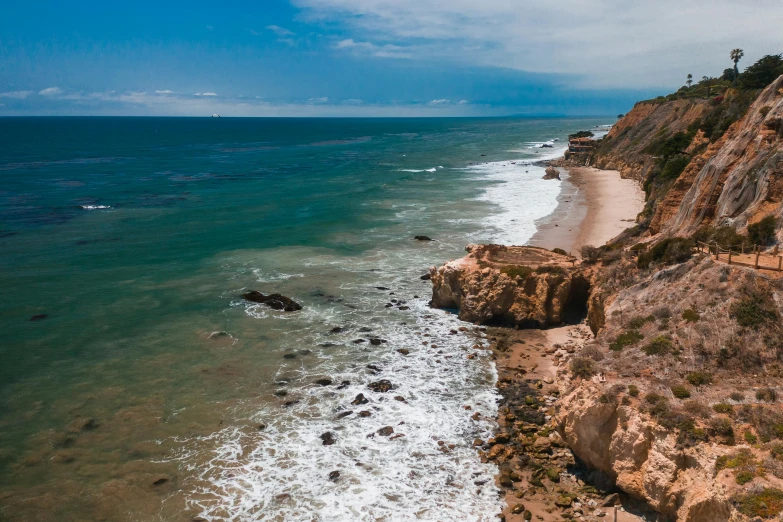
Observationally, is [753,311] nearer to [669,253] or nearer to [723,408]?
[723,408]

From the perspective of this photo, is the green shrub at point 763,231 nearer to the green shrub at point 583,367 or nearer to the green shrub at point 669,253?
the green shrub at point 669,253

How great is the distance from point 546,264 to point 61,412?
948 inches

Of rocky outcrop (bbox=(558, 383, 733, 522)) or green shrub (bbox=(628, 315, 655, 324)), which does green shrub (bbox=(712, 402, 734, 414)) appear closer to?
rocky outcrop (bbox=(558, 383, 733, 522))

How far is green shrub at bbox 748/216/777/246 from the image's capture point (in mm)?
21761

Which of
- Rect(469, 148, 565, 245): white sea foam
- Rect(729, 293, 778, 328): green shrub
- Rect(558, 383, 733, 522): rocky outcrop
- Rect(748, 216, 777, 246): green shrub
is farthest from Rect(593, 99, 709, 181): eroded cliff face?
Rect(558, 383, 733, 522): rocky outcrop

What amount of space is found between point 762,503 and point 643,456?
354 centimetres

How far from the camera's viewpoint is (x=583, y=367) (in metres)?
18.6

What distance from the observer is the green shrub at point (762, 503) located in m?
11.6

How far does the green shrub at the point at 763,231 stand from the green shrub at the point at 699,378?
8.26m

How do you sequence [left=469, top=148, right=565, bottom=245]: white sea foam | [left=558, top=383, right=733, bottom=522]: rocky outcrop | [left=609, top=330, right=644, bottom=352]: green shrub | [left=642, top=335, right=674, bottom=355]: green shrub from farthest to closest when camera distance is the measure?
[left=469, top=148, right=565, bottom=245]: white sea foam < [left=609, top=330, right=644, bottom=352]: green shrub < [left=642, top=335, right=674, bottom=355]: green shrub < [left=558, top=383, right=733, bottom=522]: rocky outcrop

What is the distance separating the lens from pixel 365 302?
1363 inches

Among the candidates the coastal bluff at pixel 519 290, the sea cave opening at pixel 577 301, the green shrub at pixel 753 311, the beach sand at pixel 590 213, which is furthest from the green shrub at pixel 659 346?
the beach sand at pixel 590 213

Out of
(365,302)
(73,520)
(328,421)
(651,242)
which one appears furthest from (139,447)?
(651,242)

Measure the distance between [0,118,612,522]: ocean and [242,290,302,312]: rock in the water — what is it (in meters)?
0.58
